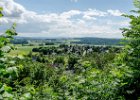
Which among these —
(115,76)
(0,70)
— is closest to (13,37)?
(0,70)

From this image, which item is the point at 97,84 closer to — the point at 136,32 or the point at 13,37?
the point at 136,32

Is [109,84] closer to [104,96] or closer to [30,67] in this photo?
[104,96]

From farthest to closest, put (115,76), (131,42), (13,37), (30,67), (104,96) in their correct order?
(30,67) < (131,42) < (115,76) < (104,96) < (13,37)

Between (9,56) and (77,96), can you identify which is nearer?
(9,56)

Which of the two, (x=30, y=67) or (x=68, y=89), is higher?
(x=68, y=89)

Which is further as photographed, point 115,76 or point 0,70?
point 115,76

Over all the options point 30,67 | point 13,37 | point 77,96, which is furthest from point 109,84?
point 30,67

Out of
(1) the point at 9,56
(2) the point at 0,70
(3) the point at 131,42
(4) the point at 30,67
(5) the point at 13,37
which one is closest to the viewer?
(2) the point at 0,70

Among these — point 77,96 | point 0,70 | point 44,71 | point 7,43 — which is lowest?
point 44,71

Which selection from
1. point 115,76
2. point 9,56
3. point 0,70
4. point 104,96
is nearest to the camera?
point 0,70
